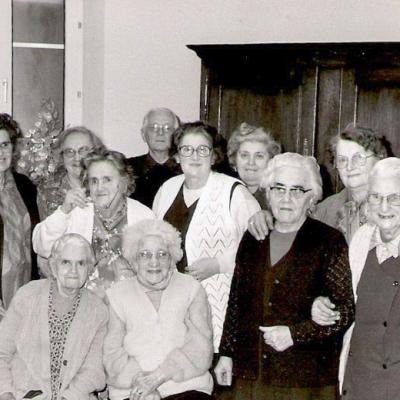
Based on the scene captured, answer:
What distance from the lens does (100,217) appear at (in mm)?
3436

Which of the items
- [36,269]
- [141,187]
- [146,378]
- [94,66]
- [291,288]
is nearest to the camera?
[291,288]

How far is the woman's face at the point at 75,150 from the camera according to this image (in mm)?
3750

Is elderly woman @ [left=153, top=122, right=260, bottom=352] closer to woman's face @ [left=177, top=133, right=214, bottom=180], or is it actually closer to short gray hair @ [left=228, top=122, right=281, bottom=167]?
woman's face @ [left=177, top=133, right=214, bottom=180]

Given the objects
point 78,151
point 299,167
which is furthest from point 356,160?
point 78,151

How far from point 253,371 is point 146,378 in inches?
17.9

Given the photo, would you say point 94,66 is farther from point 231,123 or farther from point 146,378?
point 146,378

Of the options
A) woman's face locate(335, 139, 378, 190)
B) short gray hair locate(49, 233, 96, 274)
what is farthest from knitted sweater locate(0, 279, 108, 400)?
woman's face locate(335, 139, 378, 190)

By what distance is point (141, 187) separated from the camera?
418 cm

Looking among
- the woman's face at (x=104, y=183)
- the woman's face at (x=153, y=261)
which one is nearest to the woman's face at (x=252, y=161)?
A: the woman's face at (x=104, y=183)

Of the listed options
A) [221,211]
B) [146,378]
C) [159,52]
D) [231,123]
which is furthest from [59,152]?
[159,52]

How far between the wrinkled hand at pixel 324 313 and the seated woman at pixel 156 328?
586 mm

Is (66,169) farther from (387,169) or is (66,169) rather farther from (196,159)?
(387,169)

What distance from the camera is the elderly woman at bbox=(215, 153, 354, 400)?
8.92 ft

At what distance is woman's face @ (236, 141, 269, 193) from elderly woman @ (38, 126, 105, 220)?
65 centimetres
